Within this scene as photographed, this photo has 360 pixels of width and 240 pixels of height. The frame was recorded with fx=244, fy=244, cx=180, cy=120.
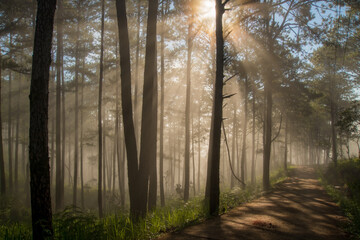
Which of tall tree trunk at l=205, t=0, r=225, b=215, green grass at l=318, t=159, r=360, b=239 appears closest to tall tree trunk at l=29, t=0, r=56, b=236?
tall tree trunk at l=205, t=0, r=225, b=215

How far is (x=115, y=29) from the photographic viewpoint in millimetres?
17406

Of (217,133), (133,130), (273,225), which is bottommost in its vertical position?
(273,225)

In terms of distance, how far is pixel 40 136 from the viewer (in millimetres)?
4805

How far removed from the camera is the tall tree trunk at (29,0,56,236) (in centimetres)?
477

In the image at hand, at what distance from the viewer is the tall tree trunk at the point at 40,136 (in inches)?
188

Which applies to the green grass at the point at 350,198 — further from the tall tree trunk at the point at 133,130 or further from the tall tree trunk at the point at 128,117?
the tall tree trunk at the point at 128,117

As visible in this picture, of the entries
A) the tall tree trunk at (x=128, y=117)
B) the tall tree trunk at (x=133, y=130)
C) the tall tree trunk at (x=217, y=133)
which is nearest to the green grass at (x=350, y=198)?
the tall tree trunk at (x=217, y=133)

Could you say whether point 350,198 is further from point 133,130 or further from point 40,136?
point 40,136

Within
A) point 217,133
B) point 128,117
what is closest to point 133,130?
point 128,117

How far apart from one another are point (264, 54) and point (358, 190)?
30.6ft

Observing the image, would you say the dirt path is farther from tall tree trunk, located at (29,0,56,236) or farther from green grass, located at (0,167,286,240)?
tall tree trunk, located at (29,0,56,236)

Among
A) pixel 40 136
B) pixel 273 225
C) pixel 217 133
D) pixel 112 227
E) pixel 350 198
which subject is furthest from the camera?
pixel 350 198

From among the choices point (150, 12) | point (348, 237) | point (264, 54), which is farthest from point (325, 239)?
point (264, 54)

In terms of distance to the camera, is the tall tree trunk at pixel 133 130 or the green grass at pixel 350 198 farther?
the tall tree trunk at pixel 133 130
